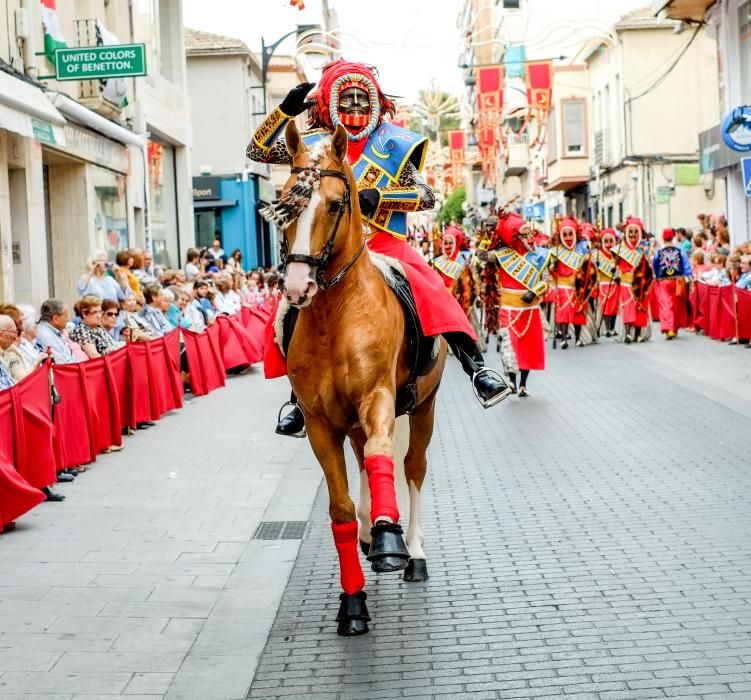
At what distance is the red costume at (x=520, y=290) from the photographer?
14.5 meters

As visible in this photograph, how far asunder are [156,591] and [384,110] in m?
2.95

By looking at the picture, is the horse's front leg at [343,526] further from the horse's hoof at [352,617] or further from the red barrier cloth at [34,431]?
the red barrier cloth at [34,431]

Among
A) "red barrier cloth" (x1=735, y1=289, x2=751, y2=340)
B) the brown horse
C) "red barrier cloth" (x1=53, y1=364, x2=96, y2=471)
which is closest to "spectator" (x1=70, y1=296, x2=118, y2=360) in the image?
"red barrier cloth" (x1=53, y1=364, x2=96, y2=471)

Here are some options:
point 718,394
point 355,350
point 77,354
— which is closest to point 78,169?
point 77,354

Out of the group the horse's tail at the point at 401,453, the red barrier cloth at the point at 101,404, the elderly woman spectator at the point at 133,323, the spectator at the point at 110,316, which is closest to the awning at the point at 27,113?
the elderly woman spectator at the point at 133,323

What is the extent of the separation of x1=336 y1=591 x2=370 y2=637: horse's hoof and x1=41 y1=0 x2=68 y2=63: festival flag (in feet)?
46.0

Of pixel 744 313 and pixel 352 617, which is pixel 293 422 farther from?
pixel 744 313

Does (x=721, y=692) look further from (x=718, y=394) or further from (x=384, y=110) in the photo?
(x=718, y=394)

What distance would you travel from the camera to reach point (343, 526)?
5.81 metres

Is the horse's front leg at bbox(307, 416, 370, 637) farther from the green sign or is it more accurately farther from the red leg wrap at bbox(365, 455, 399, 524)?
the green sign

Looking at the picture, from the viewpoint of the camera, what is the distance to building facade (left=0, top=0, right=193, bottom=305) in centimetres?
1658

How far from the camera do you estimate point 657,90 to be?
1571 inches

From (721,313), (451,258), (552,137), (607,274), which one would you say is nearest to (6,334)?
(451,258)

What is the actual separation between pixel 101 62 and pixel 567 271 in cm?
918
